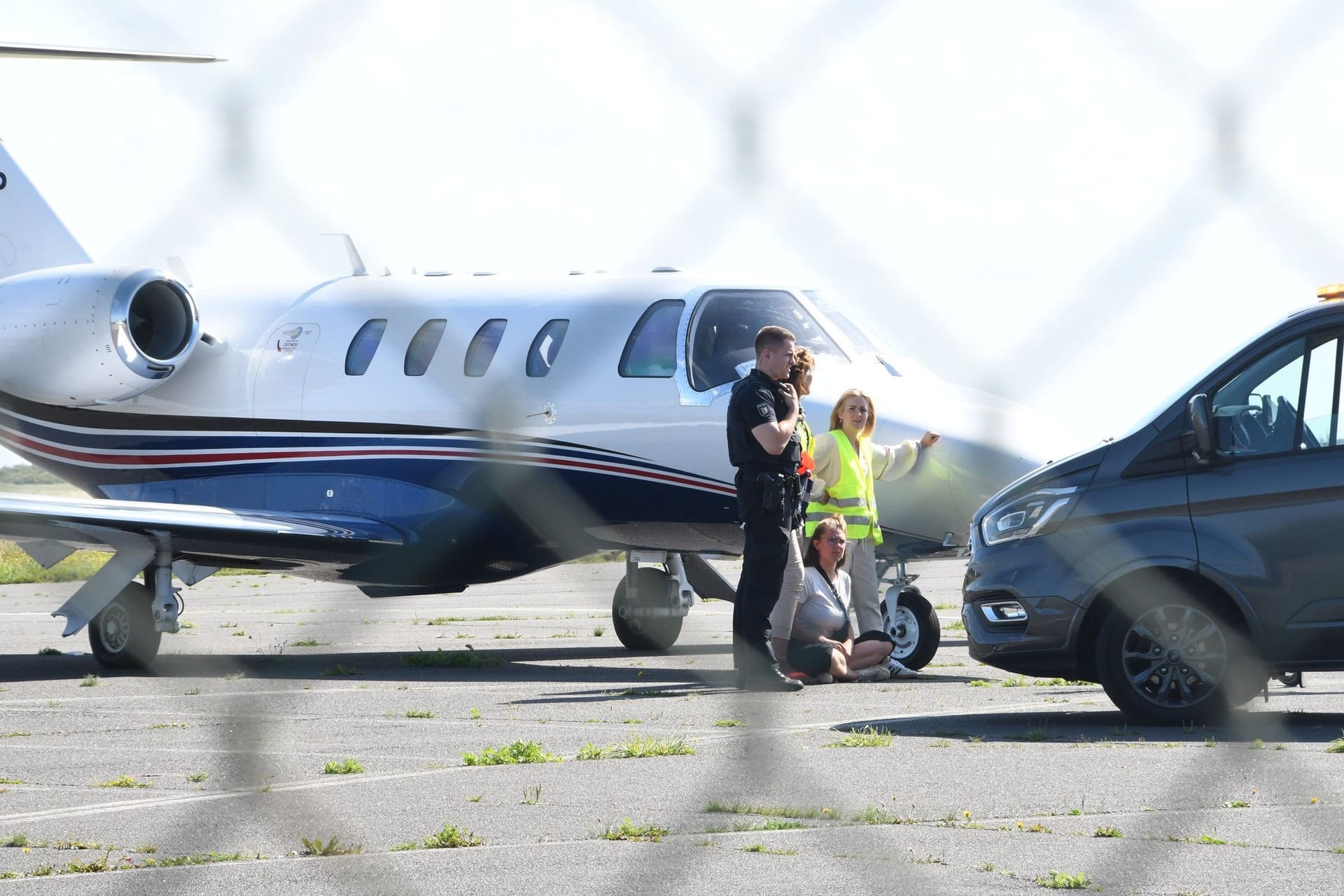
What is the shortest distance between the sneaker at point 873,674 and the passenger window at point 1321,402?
3663 millimetres

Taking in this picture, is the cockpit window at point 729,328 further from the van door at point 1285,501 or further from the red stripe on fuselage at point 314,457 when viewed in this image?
the van door at point 1285,501

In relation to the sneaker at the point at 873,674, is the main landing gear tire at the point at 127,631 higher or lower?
lower

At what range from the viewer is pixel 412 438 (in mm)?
12461

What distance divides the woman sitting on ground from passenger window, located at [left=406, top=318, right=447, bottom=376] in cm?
327

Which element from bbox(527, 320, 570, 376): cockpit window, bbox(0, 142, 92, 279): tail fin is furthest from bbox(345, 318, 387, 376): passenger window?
bbox(0, 142, 92, 279): tail fin

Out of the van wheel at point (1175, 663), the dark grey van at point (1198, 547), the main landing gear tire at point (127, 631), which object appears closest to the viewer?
the dark grey van at point (1198, 547)

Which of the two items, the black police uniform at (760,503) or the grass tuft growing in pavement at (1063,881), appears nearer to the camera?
the grass tuft growing in pavement at (1063,881)

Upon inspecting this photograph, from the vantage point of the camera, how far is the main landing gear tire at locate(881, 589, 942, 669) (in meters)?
11.2

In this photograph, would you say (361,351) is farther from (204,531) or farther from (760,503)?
(760,503)

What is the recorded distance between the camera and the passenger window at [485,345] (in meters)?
12.0

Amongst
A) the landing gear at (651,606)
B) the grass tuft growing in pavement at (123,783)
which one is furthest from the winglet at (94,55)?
the landing gear at (651,606)

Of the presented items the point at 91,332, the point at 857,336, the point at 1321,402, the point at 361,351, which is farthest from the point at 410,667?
the point at 1321,402

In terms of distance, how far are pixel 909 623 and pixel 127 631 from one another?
5.72 metres

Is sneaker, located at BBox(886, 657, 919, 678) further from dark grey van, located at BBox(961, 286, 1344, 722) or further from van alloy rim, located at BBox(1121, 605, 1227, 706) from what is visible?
van alloy rim, located at BBox(1121, 605, 1227, 706)
